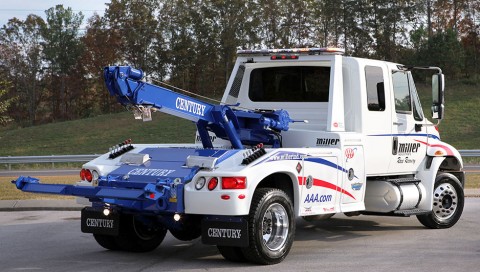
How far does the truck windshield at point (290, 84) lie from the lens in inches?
417

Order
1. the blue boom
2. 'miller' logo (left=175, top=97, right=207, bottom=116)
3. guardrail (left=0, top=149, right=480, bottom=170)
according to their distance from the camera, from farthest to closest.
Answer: guardrail (left=0, top=149, right=480, bottom=170), 'miller' logo (left=175, top=97, right=207, bottom=116), the blue boom

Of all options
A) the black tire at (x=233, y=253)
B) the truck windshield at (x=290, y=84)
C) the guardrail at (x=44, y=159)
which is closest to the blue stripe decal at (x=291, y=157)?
the black tire at (x=233, y=253)

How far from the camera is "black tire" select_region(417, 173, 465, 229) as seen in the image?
11.7 metres

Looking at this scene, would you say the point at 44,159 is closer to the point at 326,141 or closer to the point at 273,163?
the point at 326,141

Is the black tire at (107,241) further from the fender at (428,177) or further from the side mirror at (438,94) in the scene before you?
the side mirror at (438,94)

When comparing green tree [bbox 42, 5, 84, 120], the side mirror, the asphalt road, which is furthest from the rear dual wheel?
green tree [bbox 42, 5, 84, 120]

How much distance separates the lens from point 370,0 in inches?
2591

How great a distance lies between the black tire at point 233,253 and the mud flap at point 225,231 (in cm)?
31

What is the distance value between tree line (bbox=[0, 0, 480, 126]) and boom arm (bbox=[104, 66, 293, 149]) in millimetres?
52250

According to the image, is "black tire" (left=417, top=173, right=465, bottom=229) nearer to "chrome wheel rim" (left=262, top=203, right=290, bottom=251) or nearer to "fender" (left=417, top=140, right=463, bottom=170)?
"fender" (left=417, top=140, right=463, bottom=170)

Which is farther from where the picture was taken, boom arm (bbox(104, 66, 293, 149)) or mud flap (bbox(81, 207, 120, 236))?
mud flap (bbox(81, 207, 120, 236))

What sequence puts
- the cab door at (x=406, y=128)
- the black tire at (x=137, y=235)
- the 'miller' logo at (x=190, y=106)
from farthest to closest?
the cab door at (x=406, y=128), the black tire at (x=137, y=235), the 'miller' logo at (x=190, y=106)

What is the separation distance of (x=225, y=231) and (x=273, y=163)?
0.95 metres

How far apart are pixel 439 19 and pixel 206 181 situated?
61.2 metres
